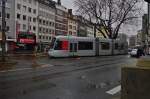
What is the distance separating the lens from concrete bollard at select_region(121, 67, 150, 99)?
7.28 meters

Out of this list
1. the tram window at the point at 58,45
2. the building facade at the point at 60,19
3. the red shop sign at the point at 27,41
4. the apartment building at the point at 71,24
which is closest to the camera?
the tram window at the point at 58,45

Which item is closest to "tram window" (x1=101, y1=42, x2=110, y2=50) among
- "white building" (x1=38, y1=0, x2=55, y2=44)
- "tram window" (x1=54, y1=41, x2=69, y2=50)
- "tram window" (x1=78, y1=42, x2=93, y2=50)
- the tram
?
the tram

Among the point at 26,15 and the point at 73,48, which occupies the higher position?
the point at 26,15

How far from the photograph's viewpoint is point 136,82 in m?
7.44

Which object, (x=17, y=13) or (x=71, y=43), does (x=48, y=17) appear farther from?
(x=71, y=43)

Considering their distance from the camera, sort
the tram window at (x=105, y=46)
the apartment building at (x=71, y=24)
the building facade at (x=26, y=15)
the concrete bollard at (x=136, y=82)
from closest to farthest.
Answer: the concrete bollard at (x=136, y=82) < the tram window at (x=105, y=46) < the building facade at (x=26, y=15) < the apartment building at (x=71, y=24)

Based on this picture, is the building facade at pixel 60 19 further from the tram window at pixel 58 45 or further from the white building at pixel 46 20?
the tram window at pixel 58 45

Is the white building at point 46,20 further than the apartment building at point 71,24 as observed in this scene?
No

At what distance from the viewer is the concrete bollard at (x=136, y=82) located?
23.9 ft

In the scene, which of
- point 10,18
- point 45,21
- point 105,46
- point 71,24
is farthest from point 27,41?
point 71,24

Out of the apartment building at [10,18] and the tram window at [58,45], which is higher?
the apartment building at [10,18]

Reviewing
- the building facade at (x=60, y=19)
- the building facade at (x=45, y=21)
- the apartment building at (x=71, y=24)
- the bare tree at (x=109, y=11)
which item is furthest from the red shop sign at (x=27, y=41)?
the apartment building at (x=71, y=24)

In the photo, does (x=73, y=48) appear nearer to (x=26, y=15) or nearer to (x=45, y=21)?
(x=26, y=15)

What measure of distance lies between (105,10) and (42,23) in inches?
1644
